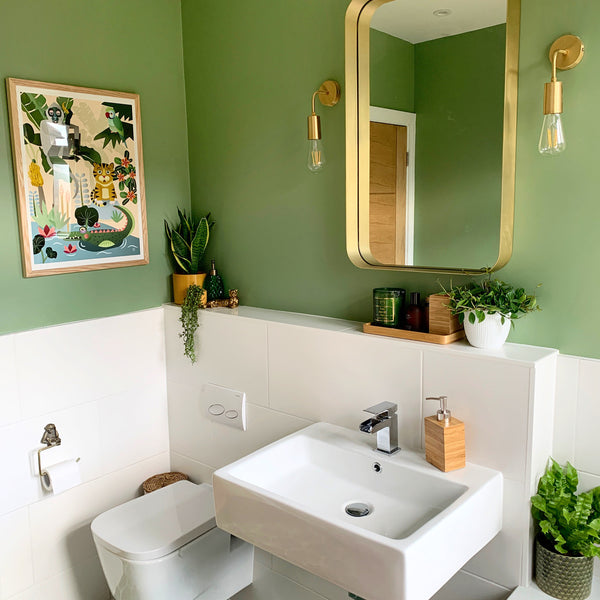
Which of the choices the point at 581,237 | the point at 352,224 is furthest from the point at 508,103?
the point at 352,224

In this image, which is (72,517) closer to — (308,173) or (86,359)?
(86,359)

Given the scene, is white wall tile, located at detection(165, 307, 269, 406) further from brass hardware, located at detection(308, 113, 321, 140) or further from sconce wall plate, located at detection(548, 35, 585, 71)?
sconce wall plate, located at detection(548, 35, 585, 71)

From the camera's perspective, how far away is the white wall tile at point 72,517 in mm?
2160

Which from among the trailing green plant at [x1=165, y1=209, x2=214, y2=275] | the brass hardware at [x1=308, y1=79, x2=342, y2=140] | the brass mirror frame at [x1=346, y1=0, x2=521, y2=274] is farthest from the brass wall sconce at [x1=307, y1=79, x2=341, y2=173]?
the trailing green plant at [x1=165, y1=209, x2=214, y2=275]

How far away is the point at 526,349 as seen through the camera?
5.29 feet

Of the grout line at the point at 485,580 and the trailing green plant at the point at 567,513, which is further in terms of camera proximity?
the grout line at the point at 485,580

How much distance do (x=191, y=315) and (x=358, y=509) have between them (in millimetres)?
1021

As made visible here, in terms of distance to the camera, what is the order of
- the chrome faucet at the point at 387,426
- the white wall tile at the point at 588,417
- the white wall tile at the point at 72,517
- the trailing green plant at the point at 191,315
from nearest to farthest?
the white wall tile at the point at 588,417, the chrome faucet at the point at 387,426, the white wall tile at the point at 72,517, the trailing green plant at the point at 191,315

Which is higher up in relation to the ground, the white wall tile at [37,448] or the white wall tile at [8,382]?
the white wall tile at [8,382]

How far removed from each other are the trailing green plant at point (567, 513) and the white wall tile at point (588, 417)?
0.16 feet

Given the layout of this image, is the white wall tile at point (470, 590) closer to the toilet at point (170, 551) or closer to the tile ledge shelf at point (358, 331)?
the tile ledge shelf at point (358, 331)

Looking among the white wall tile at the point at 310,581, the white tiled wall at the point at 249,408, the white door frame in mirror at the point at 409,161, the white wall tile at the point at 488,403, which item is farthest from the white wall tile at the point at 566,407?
the white wall tile at the point at 310,581

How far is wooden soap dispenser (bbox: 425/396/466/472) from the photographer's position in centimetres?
158

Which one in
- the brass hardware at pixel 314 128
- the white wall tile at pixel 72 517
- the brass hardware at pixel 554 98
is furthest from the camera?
the white wall tile at pixel 72 517
